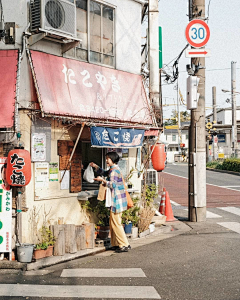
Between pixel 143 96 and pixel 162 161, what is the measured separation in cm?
211

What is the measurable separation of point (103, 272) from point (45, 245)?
4.55ft

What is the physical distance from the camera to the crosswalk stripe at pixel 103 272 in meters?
6.68

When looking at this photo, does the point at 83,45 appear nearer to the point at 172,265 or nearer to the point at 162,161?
the point at 162,161

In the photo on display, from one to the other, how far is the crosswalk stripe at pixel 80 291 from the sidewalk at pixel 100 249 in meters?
0.99

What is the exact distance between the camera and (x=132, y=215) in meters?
9.77

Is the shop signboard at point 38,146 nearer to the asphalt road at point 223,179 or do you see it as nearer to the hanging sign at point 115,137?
the hanging sign at point 115,137

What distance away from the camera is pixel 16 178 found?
728cm

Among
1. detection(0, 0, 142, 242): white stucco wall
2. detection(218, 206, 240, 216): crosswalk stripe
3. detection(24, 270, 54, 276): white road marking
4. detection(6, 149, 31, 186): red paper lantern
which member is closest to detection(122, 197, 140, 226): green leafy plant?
detection(0, 0, 142, 242): white stucco wall

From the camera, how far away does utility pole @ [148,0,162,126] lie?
1181 cm

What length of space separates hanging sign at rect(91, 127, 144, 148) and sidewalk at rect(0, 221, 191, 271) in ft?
7.39

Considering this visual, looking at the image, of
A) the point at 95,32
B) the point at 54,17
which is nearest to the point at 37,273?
the point at 54,17

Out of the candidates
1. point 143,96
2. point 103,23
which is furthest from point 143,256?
point 103,23

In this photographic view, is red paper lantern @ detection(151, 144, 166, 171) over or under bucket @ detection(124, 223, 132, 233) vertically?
over

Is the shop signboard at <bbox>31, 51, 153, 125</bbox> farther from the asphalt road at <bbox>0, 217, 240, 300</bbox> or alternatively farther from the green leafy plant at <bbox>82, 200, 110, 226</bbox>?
the asphalt road at <bbox>0, 217, 240, 300</bbox>
